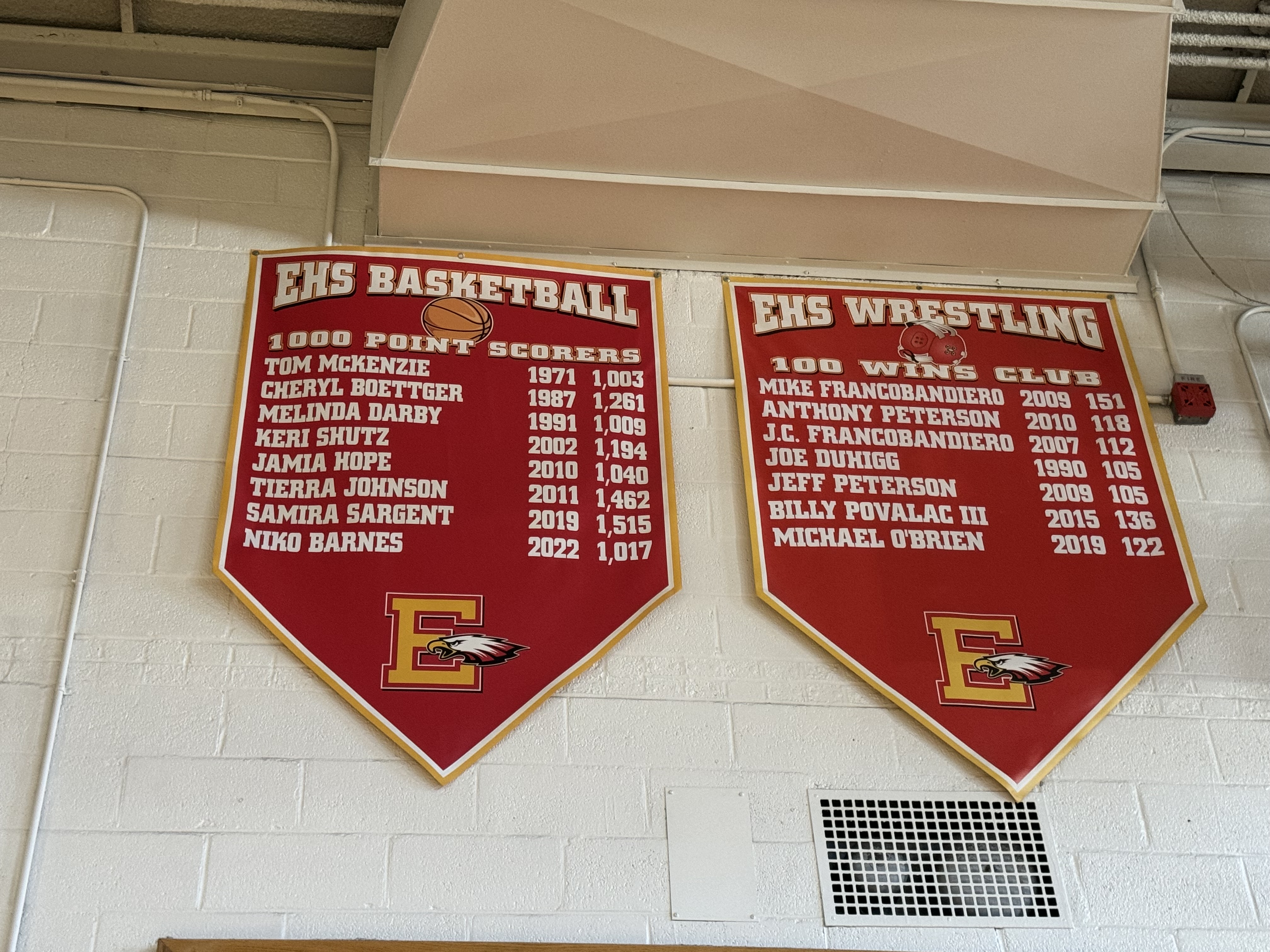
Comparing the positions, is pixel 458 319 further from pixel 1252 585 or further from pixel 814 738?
pixel 1252 585

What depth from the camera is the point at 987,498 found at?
259 cm

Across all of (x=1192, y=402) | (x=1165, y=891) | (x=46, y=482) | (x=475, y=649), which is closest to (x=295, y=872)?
(x=475, y=649)

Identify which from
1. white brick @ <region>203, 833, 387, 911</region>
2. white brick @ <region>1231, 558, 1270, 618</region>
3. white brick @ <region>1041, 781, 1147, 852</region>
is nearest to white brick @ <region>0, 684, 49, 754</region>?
white brick @ <region>203, 833, 387, 911</region>

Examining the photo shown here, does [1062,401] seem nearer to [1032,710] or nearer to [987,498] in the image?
[987,498]

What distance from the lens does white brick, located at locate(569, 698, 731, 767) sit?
7.53ft

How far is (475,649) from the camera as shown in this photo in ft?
7.55

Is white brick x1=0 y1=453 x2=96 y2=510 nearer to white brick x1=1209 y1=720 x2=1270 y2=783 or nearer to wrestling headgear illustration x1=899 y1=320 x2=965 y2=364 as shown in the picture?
wrestling headgear illustration x1=899 y1=320 x2=965 y2=364

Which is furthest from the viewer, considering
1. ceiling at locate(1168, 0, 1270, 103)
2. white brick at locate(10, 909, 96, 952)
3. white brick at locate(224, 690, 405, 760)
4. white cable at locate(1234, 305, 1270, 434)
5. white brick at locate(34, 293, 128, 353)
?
ceiling at locate(1168, 0, 1270, 103)

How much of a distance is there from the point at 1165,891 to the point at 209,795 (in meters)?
1.83

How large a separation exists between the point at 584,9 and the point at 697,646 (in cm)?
135

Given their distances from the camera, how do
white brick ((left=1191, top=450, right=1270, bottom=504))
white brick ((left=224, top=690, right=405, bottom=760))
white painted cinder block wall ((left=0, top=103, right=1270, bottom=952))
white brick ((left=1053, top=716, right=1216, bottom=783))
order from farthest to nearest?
white brick ((left=1191, top=450, right=1270, bottom=504))
white brick ((left=1053, top=716, right=1216, bottom=783))
white brick ((left=224, top=690, right=405, bottom=760))
white painted cinder block wall ((left=0, top=103, right=1270, bottom=952))

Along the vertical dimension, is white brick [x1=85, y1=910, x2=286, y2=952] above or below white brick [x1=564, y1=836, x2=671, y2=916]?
below

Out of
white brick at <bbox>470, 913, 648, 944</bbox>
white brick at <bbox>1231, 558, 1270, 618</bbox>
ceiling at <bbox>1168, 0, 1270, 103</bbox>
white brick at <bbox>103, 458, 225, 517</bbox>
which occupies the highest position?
ceiling at <bbox>1168, 0, 1270, 103</bbox>

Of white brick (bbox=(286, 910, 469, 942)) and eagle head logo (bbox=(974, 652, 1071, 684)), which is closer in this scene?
white brick (bbox=(286, 910, 469, 942))
